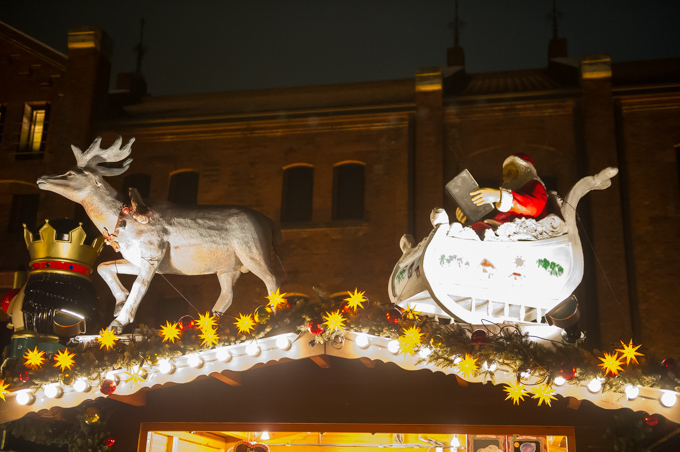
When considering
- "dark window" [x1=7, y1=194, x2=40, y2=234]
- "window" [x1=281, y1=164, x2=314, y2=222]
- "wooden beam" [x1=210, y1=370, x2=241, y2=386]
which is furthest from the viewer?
"dark window" [x1=7, y1=194, x2=40, y2=234]

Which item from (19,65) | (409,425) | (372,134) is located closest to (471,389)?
(409,425)

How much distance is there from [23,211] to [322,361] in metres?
15.3

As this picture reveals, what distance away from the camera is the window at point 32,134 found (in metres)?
20.9

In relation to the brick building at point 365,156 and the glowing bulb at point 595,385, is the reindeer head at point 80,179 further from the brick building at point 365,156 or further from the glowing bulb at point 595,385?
the brick building at point 365,156

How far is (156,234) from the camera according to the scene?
1054cm

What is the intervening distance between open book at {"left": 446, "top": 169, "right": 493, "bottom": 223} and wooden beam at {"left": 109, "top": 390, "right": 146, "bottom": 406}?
4.56m

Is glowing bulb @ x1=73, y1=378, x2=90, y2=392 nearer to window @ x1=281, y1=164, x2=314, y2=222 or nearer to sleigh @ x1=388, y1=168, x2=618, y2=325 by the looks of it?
sleigh @ x1=388, y1=168, x2=618, y2=325

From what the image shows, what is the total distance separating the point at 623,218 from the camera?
17219 millimetres

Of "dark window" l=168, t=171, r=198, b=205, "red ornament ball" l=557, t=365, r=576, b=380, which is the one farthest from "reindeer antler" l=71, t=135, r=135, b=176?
"dark window" l=168, t=171, r=198, b=205

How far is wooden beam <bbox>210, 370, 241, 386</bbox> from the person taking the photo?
827 cm

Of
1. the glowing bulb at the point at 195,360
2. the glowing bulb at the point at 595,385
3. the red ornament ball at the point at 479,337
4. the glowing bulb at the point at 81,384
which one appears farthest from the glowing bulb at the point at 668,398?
the glowing bulb at the point at 81,384

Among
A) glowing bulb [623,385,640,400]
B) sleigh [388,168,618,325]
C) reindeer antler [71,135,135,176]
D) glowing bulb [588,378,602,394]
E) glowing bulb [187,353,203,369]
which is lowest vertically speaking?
glowing bulb [623,385,640,400]

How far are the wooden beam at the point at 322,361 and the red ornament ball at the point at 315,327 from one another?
520 millimetres

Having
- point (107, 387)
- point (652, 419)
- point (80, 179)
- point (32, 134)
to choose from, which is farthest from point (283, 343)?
point (32, 134)
